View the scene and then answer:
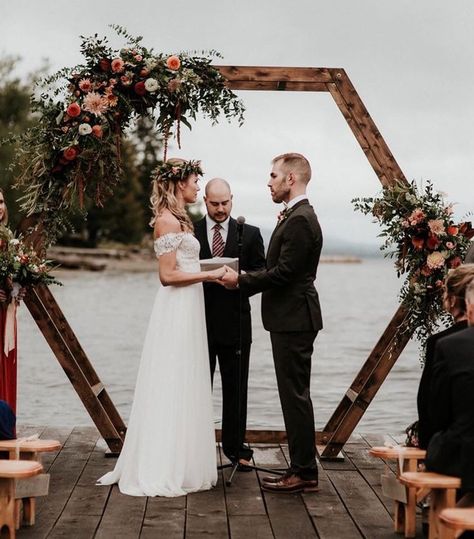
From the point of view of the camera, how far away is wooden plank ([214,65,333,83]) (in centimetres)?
764

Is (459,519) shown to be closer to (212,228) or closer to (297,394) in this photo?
(297,394)

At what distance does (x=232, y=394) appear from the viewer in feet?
23.7

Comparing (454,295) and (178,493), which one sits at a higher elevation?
(454,295)

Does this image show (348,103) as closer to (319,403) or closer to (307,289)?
(307,289)

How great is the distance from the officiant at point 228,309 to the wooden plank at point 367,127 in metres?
1.12

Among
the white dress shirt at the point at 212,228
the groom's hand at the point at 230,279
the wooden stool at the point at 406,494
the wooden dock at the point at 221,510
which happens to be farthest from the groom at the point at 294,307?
the wooden stool at the point at 406,494

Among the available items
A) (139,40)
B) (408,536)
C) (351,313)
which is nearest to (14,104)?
(351,313)

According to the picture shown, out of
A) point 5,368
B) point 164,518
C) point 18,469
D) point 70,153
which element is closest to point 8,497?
point 18,469

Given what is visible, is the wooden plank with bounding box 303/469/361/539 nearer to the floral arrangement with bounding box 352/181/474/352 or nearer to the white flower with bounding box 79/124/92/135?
the floral arrangement with bounding box 352/181/474/352

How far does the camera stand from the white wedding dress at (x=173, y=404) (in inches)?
258

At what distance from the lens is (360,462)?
7.54 metres

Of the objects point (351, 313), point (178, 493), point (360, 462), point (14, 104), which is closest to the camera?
point (178, 493)

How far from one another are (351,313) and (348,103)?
22.8m

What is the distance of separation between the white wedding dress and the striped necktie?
505mm
